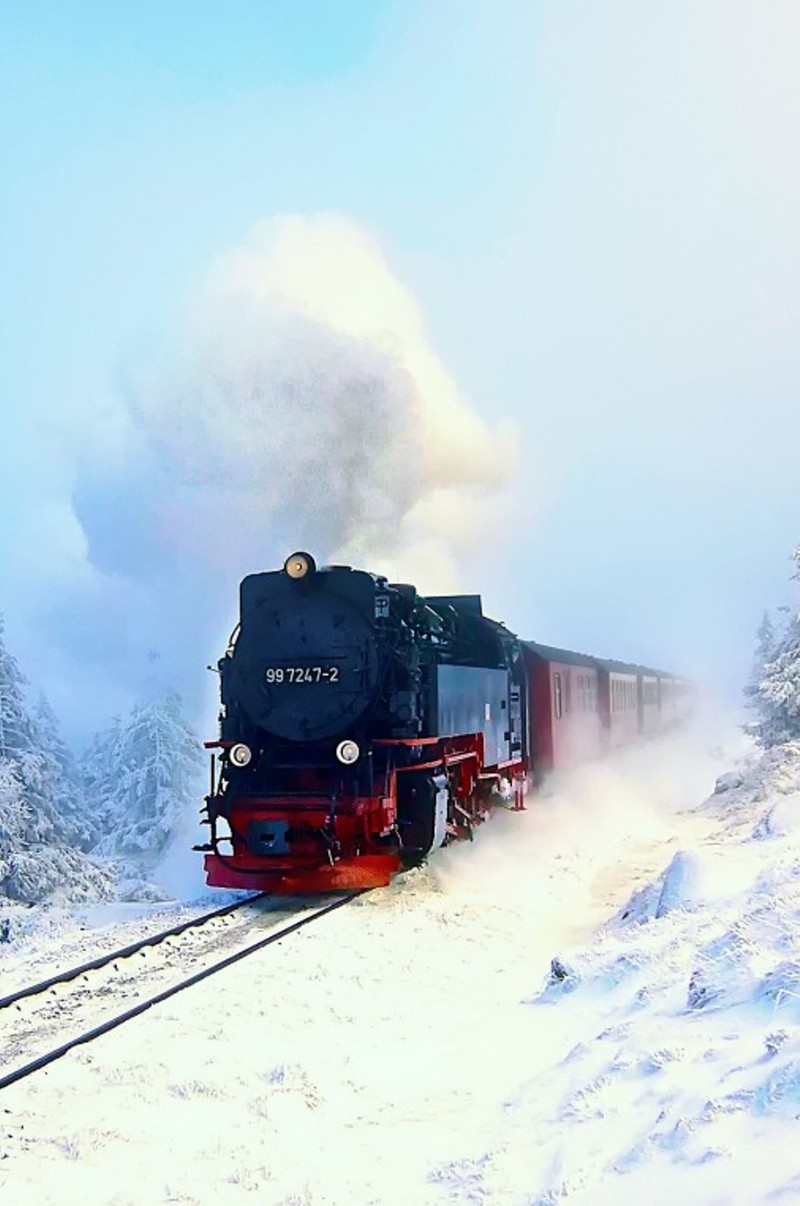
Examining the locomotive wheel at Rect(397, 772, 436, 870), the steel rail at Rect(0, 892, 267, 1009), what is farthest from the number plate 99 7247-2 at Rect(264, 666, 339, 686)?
the steel rail at Rect(0, 892, 267, 1009)

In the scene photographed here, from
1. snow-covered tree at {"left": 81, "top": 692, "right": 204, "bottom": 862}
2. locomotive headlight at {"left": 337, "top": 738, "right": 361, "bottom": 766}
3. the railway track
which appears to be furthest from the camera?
snow-covered tree at {"left": 81, "top": 692, "right": 204, "bottom": 862}

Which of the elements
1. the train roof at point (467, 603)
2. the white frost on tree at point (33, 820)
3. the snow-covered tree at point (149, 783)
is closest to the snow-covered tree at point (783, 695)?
the train roof at point (467, 603)

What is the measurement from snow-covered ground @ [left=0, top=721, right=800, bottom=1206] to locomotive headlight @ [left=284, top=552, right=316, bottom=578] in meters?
3.78

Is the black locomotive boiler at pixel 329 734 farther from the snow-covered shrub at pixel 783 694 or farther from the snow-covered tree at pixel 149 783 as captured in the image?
the snow-covered tree at pixel 149 783


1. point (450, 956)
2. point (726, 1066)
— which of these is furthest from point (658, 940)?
point (726, 1066)

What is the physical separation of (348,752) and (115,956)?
333 cm

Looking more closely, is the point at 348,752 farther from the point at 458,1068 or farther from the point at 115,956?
the point at 458,1068

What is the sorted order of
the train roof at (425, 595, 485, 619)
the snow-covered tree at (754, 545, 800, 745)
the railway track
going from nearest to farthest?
the railway track, the train roof at (425, 595, 485, 619), the snow-covered tree at (754, 545, 800, 745)

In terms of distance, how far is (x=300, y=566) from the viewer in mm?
11789

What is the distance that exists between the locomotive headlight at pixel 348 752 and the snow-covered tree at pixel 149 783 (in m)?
24.7

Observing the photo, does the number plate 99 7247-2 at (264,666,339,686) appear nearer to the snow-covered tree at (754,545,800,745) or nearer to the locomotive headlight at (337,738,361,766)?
the locomotive headlight at (337,738,361,766)

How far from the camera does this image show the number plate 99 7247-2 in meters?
11.6

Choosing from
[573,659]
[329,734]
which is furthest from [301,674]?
[573,659]

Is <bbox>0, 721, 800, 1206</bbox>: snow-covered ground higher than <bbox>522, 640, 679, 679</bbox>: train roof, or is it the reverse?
<bbox>522, 640, 679, 679</bbox>: train roof
